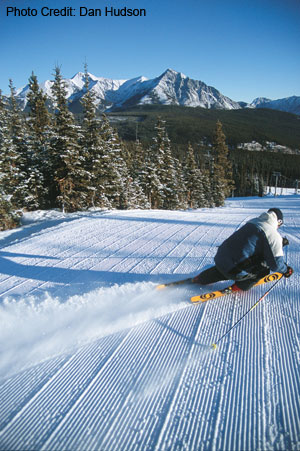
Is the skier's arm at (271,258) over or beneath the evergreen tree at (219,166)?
beneath

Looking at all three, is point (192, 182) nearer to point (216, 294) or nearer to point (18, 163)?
point (18, 163)

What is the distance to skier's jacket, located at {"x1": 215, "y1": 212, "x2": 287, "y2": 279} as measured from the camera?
3561mm

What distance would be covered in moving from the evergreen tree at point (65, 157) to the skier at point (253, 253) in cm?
1516

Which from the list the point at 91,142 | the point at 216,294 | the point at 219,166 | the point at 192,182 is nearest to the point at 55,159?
the point at 91,142

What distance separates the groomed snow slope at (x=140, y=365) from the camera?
6.74 feet

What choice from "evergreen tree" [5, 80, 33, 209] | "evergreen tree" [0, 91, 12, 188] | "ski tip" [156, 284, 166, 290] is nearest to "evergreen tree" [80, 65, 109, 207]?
"evergreen tree" [5, 80, 33, 209]

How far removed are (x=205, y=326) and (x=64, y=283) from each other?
3008 millimetres

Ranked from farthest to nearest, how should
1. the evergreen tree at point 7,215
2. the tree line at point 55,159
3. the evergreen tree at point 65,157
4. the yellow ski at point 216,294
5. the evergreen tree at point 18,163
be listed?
the evergreen tree at point 18,163 < the tree line at point 55,159 < the evergreen tree at point 65,157 < the evergreen tree at point 7,215 < the yellow ski at point 216,294

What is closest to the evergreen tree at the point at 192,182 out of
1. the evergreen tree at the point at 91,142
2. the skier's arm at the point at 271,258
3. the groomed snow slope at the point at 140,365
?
the evergreen tree at the point at 91,142

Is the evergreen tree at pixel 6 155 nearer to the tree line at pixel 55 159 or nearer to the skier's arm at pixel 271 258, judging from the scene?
the tree line at pixel 55 159

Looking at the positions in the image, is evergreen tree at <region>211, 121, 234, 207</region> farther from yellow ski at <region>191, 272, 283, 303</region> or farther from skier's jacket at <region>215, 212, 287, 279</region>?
skier's jacket at <region>215, 212, 287, 279</region>

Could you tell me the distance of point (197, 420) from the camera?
2156 millimetres

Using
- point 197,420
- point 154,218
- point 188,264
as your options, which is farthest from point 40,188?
point 197,420

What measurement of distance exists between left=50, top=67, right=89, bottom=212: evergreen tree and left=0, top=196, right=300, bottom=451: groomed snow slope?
1281 centimetres
